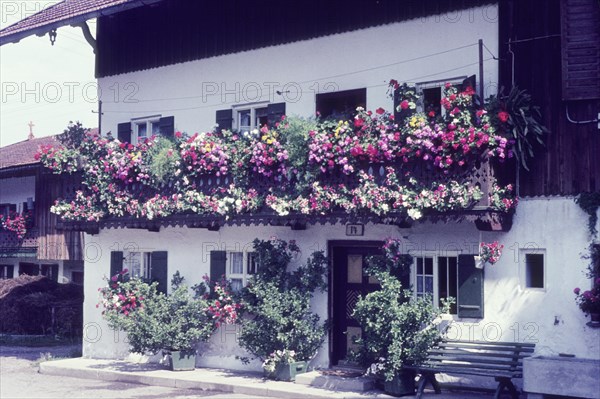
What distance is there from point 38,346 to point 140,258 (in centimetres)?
598

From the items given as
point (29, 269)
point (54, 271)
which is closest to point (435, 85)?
point (54, 271)

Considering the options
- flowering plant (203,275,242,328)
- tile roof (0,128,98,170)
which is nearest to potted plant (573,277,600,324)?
flowering plant (203,275,242,328)

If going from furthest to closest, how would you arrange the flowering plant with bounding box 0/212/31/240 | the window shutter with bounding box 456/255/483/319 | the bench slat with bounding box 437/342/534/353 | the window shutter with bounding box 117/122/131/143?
the flowering plant with bounding box 0/212/31/240 → the window shutter with bounding box 117/122/131/143 → the window shutter with bounding box 456/255/483/319 → the bench slat with bounding box 437/342/534/353

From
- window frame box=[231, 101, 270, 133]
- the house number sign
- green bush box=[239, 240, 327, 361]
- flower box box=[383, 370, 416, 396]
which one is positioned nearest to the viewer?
flower box box=[383, 370, 416, 396]

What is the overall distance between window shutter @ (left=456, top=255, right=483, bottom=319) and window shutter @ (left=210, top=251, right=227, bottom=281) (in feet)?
16.6

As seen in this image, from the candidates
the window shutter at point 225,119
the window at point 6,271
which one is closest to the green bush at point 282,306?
the window shutter at point 225,119

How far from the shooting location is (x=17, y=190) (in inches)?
1165

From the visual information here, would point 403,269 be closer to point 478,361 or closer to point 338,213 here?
point 338,213

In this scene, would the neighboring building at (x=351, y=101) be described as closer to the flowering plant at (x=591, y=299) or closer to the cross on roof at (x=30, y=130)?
the flowering plant at (x=591, y=299)

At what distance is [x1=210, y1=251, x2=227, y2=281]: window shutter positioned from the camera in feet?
54.3

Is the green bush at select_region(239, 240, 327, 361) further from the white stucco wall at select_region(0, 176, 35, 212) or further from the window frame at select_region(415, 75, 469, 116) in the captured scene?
the white stucco wall at select_region(0, 176, 35, 212)

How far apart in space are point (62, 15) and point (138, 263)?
585cm

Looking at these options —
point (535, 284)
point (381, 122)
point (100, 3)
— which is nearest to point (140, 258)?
point (100, 3)

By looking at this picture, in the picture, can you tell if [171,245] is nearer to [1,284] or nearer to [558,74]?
[558,74]
